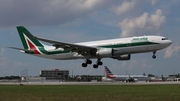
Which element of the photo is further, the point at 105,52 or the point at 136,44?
the point at 105,52

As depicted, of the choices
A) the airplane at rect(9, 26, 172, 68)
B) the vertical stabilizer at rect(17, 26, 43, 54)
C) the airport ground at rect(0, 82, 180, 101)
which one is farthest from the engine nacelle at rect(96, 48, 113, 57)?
the airport ground at rect(0, 82, 180, 101)

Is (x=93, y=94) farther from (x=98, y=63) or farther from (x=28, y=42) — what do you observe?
(x=28, y=42)

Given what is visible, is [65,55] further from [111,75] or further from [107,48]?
[111,75]

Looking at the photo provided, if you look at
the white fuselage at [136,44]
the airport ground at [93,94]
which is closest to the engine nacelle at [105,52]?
the white fuselage at [136,44]

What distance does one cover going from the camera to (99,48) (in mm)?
58344

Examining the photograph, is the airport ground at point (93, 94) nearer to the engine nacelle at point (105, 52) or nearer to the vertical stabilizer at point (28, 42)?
the engine nacelle at point (105, 52)

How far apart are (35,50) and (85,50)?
42.9 ft

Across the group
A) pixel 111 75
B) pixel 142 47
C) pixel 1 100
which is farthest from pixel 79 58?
pixel 111 75

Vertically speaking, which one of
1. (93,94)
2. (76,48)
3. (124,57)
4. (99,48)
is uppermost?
(76,48)

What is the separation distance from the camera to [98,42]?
5975cm

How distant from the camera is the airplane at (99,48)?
54312 millimetres

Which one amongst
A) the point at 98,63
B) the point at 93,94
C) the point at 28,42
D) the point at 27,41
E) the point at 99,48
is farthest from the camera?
the point at 27,41

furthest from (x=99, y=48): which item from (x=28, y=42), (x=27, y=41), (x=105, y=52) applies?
(x=27, y=41)

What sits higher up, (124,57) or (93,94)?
(124,57)
